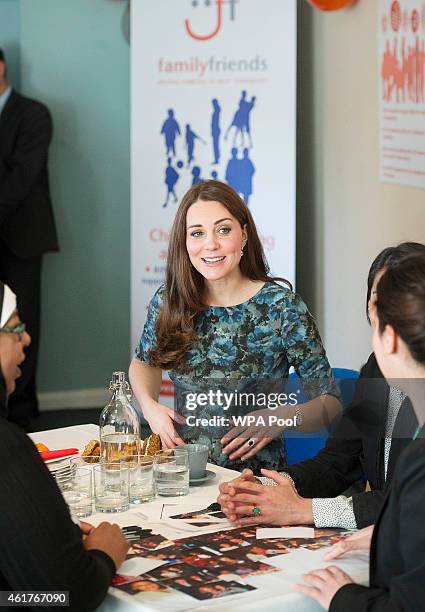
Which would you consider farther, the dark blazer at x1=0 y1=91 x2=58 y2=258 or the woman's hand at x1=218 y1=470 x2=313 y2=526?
the dark blazer at x1=0 y1=91 x2=58 y2=258

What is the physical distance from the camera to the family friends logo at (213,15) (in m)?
5.29

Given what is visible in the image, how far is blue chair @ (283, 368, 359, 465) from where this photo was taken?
3201mm

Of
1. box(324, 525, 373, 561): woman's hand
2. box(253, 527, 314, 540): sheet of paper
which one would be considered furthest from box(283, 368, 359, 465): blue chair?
box(324, 525, 373, 561): woman's hand

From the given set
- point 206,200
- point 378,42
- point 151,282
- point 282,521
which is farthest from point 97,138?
point 282,521

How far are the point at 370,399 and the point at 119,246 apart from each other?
367cm

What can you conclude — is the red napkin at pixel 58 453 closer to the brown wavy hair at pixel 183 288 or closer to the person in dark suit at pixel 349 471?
the brown wavy hair at pixel 183 288

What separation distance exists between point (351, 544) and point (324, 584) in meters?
0.16

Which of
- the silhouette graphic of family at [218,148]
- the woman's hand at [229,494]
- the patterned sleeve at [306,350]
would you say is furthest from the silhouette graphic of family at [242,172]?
the woman's hand at [229,494]

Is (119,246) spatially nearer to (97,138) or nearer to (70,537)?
(97,138)

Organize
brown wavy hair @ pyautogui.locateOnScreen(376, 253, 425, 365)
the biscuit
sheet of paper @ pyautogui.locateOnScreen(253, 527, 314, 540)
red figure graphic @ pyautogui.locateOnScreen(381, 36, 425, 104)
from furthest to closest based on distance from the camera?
red figure graphic @ pyautogui.locateOnScreen(381, 36, 425, 104) < the biscuit < sheet of paper @ pyautogui.locateOnScreen(253, 527, 314, 540) < brown wavy hair @ pyautogui.locateOnScreen(376, 253, 425, 365)

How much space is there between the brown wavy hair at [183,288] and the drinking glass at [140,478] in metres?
0.68

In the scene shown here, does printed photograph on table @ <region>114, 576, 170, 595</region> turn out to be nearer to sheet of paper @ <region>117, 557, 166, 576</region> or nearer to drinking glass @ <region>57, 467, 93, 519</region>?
sheet of paper @ <region>117, 557, 166, 576</region>

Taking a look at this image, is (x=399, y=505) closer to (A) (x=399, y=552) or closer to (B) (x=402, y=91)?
(A) (x=399, y=552)

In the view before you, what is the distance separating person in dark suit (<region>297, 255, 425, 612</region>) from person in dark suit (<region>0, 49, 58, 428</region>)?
4.03 m
